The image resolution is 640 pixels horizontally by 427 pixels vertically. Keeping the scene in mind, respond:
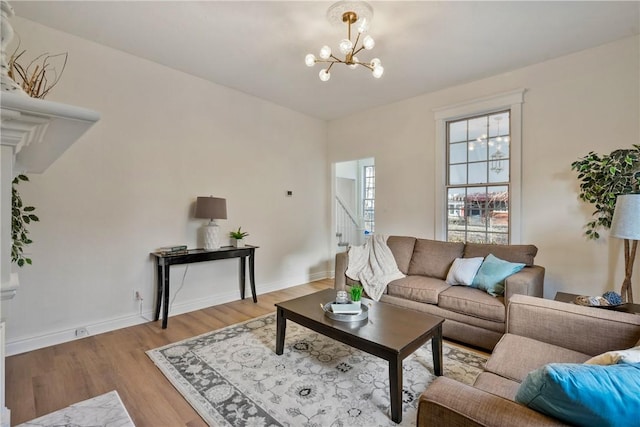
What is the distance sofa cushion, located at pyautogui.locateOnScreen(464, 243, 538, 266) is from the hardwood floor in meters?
2.80

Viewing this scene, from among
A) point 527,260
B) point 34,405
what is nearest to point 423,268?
point 527,260

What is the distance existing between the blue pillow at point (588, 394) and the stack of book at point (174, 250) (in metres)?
3.26

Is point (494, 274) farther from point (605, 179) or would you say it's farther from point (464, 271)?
point (605, 179)

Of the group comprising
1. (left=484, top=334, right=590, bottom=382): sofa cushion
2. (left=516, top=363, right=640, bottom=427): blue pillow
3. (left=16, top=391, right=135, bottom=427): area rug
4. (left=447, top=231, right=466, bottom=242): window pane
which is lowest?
(left=16, top=391, right=135, bottom=427): area rug

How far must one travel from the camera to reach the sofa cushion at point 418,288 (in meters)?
2.92

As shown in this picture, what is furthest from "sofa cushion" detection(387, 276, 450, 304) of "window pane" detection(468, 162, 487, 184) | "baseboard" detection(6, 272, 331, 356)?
"baseboard" detection(6, 272, 331, 356)

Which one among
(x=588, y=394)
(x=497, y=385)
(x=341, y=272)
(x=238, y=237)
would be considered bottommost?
(x=497, y=385)

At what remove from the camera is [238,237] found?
3930 millimetres

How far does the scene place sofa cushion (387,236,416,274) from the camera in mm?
3693

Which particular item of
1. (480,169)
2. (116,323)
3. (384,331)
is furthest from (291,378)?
(480,169)

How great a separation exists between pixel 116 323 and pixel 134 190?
1.40 metres

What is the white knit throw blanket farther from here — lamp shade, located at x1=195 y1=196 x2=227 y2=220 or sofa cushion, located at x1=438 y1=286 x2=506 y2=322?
lamp shade, located at x1=195 y1=196 x2=227 y2=220

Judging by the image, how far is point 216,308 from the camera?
3727mm

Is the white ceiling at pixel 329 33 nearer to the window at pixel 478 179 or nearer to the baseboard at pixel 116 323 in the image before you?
the window at pixel 478 179
